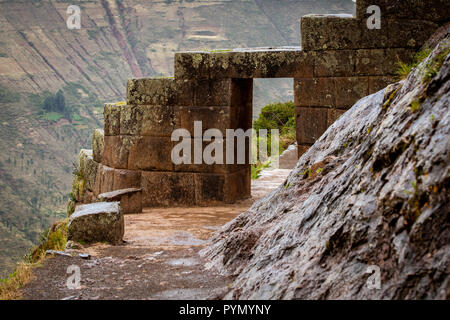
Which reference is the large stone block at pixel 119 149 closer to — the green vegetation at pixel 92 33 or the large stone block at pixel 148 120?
the large stone block at pixel 148 120

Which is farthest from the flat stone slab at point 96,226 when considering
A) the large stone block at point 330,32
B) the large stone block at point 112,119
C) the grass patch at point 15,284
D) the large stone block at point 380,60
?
the large stone block at point 380,60

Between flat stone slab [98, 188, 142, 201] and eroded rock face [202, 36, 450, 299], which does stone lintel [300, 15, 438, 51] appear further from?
eroded rock face [202, 36, 450, 299]

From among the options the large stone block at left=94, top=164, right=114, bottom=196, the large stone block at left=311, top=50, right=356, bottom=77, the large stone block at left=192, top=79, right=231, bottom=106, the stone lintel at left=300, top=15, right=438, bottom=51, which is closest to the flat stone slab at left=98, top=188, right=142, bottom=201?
the large stone block at left=94, top=164, right=114, bottom=196

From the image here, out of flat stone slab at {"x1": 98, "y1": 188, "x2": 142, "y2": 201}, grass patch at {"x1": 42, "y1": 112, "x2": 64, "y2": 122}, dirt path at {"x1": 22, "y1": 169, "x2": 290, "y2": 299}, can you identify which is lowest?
dirt path at {"x1": 22, "y1": 169, "x2": 290, "y2": 299}

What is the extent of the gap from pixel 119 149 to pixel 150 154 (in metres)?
0.67

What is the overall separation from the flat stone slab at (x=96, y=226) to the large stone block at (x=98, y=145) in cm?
468

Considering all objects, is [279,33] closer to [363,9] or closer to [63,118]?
[63,118]

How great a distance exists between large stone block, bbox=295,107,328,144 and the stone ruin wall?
16 millimetres

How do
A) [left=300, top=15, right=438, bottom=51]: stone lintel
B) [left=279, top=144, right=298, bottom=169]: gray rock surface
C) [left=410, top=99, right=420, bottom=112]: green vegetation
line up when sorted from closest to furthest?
[left=410, top=99, right=420, bottom=112]: green vegetation
[left=300, top=15, right=438, bottom=51]: stone lintel
[left=279, top=144, right=298, bottom=169]: gray rock surface

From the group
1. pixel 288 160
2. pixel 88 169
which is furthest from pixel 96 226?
pixel 288 160

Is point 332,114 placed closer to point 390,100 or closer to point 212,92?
point 212,92

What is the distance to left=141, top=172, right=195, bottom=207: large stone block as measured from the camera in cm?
982

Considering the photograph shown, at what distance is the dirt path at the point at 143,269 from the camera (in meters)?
4.06
